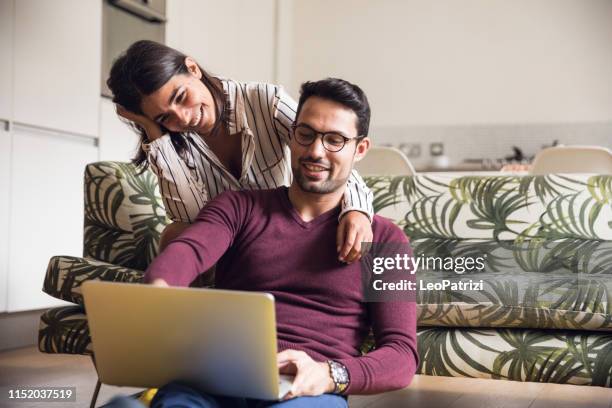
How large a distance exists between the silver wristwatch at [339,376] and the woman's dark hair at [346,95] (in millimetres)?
460

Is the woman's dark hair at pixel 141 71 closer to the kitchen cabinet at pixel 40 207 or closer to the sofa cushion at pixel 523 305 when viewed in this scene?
the sofa cushion at pixel 523 305

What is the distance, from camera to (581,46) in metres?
5.17

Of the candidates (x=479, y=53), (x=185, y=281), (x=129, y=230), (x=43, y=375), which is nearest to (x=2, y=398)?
(x=43, y=375)

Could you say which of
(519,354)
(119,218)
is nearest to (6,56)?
(119,218)

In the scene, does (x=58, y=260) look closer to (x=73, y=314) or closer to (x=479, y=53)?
(x=73, y=314)

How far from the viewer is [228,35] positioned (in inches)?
204

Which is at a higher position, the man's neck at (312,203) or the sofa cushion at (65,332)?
the man's neck at (312,203)

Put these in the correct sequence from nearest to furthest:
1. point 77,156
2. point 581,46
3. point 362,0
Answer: point 77,156, point 581,46, point 362,0

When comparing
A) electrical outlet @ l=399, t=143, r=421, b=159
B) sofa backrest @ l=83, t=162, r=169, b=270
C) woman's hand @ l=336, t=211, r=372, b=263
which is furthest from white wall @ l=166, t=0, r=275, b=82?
woman's hand @ l=336, t=211, r=372, b=263

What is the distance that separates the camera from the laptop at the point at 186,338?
1039 millimetres

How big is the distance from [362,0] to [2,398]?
4.23 metres

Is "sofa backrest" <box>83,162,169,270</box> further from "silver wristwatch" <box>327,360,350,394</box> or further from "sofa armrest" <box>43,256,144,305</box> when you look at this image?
"silver wristwatch" <box>327,360,350,394</box>

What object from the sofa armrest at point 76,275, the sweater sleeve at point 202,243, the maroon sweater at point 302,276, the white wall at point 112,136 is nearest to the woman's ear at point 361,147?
the maroon sweater at point 302,276

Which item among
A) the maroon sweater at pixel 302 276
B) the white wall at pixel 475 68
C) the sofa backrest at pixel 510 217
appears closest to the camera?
the maroon sweater at pixel 302 276
